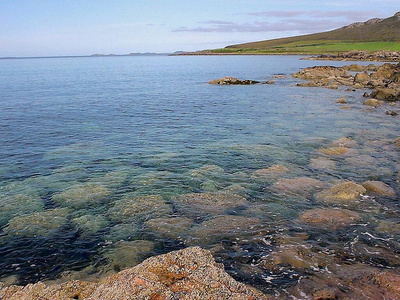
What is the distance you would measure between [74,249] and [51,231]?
212cm

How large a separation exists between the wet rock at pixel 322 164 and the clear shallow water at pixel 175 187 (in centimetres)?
38

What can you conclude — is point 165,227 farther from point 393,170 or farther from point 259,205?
point 393,170

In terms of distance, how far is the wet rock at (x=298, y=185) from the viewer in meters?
19.1

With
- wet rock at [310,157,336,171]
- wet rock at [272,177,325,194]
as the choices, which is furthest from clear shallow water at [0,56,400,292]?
wet rock at [310,157,336,171]

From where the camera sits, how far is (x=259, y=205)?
17.4 m

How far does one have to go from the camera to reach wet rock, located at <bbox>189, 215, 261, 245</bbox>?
1425cm

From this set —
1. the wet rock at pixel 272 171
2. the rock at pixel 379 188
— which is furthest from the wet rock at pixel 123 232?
the rock at pixel 379 188

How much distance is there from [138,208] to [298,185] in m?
9.60

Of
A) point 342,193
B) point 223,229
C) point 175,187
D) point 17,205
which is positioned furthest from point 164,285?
point 342,193

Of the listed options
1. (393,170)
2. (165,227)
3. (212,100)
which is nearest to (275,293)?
(165,227)

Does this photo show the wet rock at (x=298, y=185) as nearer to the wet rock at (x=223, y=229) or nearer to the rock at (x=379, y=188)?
the rock at (x=379, y=188)

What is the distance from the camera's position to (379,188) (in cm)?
1867

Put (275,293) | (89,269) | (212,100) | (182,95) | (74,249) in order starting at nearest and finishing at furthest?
(275,293) → (89,269) → (74,249) → (212,100) → (182,95)

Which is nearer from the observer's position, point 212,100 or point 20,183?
point 20,183
